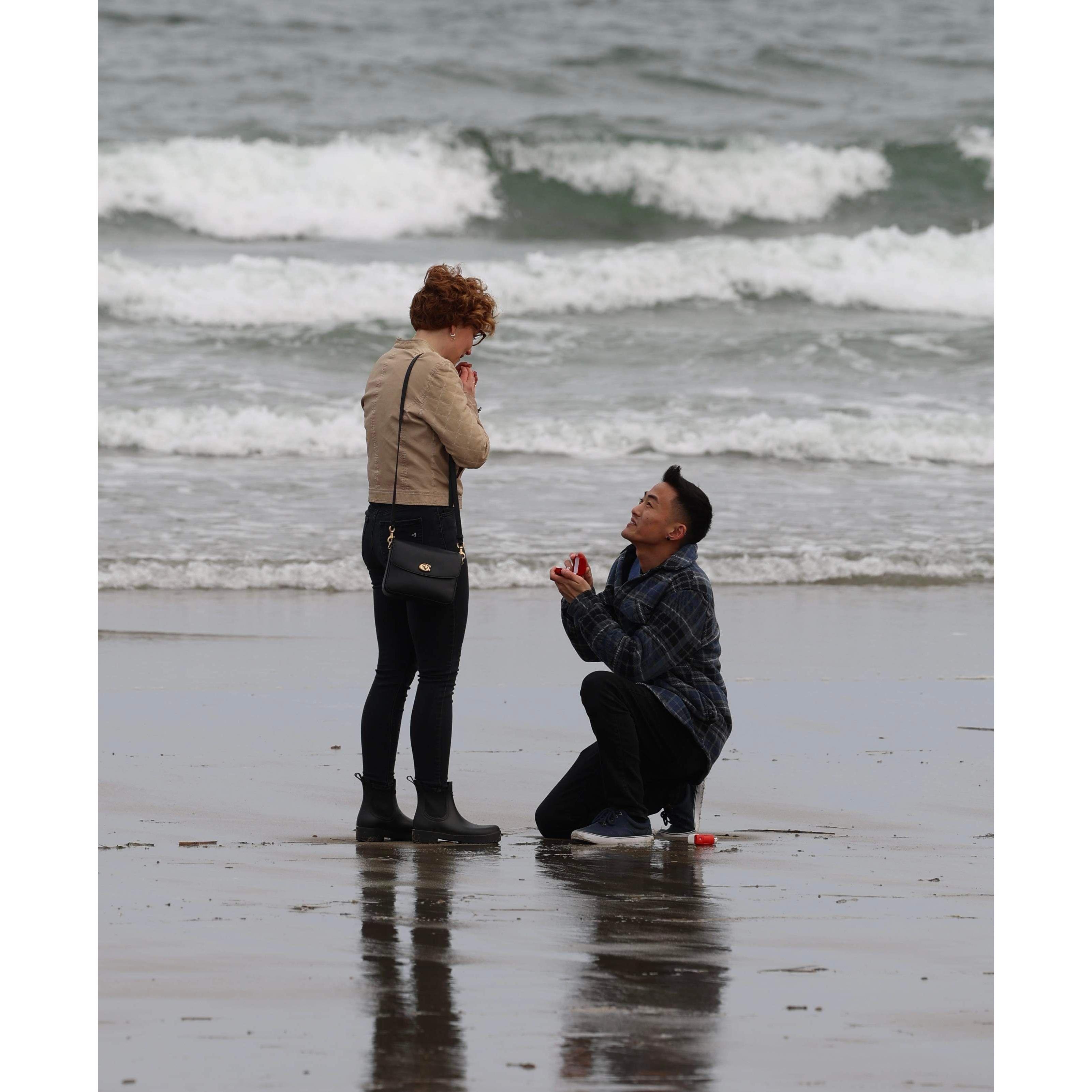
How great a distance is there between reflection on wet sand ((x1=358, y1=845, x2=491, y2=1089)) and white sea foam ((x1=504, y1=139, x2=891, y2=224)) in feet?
61.9

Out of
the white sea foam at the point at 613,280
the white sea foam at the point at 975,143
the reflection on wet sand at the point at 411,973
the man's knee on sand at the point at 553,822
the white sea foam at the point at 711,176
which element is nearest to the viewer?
the reflection on wet sand at the point at 411,973

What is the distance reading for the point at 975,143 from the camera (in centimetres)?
2348

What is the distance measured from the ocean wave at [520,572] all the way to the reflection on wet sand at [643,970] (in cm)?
521

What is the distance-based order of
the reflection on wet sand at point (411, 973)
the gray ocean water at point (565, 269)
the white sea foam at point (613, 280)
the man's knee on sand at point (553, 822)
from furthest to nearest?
the white sea foam at point (613, 280), the gray ocean water at point (565, 269), the man's knee on sand at point (553, 822), the reflection on wet sand at point (411, 973)

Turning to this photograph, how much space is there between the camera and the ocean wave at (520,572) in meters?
9.09

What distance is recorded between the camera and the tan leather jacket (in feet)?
13.8

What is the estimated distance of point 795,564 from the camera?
31.6ft

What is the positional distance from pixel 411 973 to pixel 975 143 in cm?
2281

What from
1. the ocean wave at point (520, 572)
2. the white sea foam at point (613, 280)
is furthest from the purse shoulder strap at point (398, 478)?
the white sea foam at point (613, 280)

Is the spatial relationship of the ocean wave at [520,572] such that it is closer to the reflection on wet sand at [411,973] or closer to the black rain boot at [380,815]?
the black rain boot at [380,815]

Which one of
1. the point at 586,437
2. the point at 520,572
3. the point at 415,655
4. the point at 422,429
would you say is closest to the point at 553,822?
the point at 415,655

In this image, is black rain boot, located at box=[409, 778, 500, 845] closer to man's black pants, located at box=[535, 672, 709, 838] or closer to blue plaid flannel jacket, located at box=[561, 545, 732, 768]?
man's black pants, located at box=[535, 672, 709, 838]

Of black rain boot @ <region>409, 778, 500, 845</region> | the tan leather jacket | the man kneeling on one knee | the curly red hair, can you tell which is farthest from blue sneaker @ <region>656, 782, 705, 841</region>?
the curly red hair

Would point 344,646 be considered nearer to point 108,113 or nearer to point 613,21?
point 108,113
